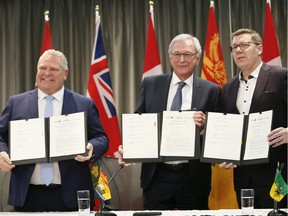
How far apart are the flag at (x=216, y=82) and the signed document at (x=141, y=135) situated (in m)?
1.43

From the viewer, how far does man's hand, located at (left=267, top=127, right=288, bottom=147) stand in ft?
12.2

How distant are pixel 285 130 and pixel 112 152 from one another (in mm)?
2622

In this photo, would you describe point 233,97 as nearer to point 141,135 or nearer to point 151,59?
point 141,135

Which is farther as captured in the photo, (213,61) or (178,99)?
(213,61)

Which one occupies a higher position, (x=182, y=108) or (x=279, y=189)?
(x=182, y=108)

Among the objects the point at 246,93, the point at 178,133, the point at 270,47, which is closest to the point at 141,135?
the point at 178,133

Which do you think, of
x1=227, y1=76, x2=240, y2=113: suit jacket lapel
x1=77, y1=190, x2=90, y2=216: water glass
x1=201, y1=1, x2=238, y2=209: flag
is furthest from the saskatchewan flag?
x1=201, y1=1, x2=238, y2=209: flag

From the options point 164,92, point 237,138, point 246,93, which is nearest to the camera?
point 237,138

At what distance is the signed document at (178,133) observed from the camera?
3.99m

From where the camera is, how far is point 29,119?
404 centimetres

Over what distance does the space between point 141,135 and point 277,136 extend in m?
1.01

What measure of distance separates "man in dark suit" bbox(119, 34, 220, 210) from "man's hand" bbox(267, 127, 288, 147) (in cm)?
54

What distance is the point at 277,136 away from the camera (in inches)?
146

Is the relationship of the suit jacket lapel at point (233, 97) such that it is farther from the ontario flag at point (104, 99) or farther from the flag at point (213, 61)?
the ontario flag at point (104, 99)
